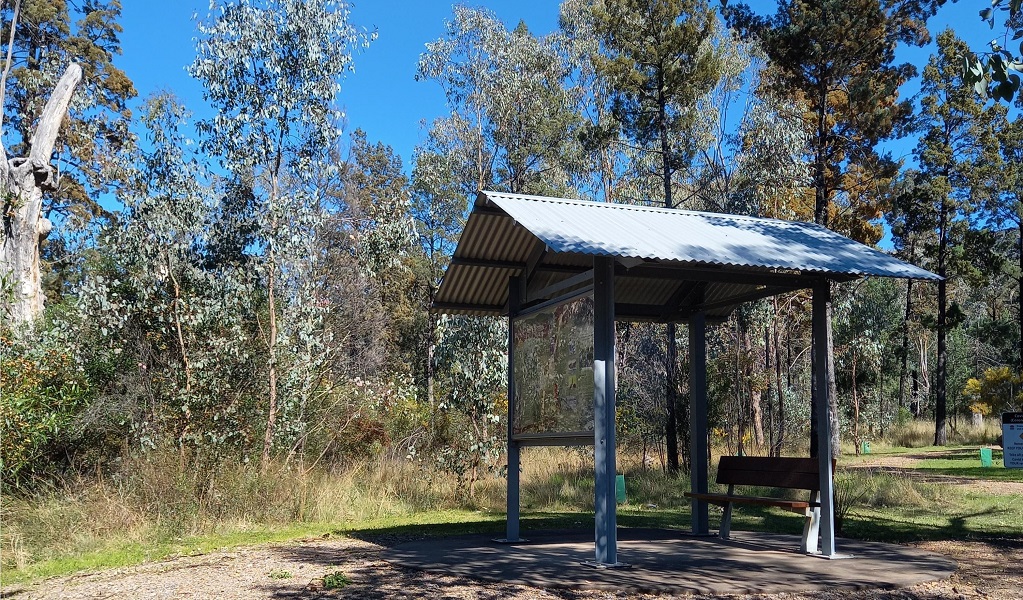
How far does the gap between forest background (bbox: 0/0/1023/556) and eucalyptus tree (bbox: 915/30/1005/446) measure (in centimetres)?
10

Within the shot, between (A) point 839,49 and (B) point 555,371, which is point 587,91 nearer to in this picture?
(A) point 839,49

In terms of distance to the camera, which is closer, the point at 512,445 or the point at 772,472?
the point at 772,472

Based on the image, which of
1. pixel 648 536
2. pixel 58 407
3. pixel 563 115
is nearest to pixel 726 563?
pixel 648 536

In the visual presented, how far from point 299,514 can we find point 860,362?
1129 inches

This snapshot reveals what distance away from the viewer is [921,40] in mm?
18516

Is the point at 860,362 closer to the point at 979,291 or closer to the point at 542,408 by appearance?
the point at 979,291

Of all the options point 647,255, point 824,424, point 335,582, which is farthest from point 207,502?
point 824,424

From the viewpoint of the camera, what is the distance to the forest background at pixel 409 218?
12.5 meters

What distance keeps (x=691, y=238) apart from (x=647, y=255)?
1.30 m

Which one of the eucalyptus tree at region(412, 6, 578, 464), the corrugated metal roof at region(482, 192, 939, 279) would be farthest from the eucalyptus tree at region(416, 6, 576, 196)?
the corrugated metal roof at region(482, 192, 939, 279)

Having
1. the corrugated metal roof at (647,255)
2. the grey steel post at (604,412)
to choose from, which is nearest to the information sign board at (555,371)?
the grey steel post at (604,412)

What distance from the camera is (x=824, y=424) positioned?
7.85 meters

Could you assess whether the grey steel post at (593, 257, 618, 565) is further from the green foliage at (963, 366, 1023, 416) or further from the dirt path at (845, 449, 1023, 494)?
the green foliage at (963, 366, 1023, 416)

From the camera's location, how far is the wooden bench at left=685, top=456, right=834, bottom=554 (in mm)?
8609
